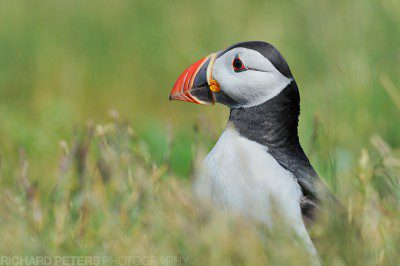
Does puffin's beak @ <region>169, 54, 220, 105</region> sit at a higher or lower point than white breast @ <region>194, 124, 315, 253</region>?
higher

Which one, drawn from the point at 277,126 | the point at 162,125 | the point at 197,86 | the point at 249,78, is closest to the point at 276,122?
the point at 277,126

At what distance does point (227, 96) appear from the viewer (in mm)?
3582

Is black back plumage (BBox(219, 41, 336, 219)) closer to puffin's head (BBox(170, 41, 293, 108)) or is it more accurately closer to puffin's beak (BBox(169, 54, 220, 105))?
puffin's head (BBox(170, 41, 293, 108))

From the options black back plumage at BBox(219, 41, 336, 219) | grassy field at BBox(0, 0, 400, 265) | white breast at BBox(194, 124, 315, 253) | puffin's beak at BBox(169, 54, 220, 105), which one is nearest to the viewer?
grassy field at BBox(0, 0, 400, 265)

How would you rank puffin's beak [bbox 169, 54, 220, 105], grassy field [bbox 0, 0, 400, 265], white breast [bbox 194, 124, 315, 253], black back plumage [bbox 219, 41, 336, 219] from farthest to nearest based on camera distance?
puffin's beak [bbox 169, 54, 220, 105], black back plumage [bbox 219, 41, 336, 219], white breast [bbox 194, 124, 315, 253], grassy field [bbox 0, 0, 400, 265]

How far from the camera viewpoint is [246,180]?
3172 millimetres

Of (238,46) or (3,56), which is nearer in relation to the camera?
(238,46)

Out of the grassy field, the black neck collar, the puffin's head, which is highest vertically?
the puffin's head

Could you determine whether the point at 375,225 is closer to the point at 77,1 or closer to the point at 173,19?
the point at 173,19

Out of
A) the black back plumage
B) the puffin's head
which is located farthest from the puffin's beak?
the black back plumage

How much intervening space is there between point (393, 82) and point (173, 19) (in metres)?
2.63

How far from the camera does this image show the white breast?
10.4 ft

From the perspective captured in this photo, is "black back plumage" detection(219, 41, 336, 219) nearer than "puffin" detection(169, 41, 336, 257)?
No

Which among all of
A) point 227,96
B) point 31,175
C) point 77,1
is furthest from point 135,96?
point 227,96
